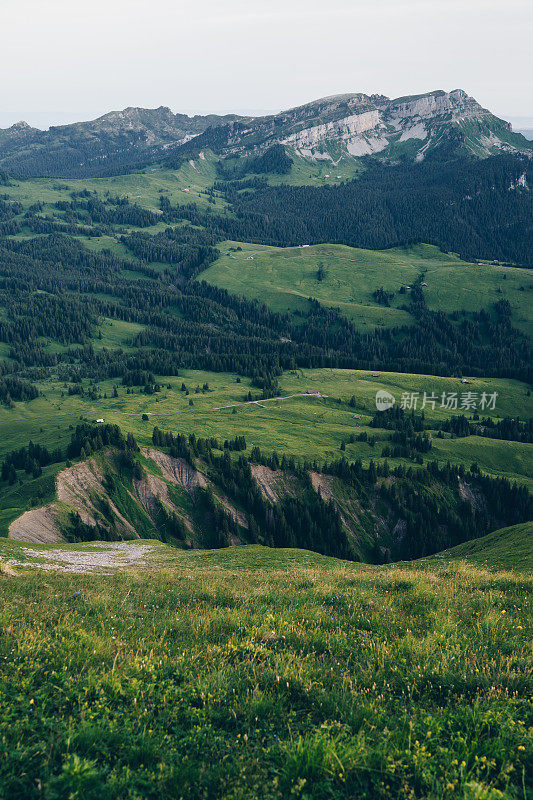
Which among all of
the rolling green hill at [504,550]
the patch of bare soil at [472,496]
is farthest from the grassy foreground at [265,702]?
the patch of bare soil at [472,496]

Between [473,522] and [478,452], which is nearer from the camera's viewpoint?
[473,522]

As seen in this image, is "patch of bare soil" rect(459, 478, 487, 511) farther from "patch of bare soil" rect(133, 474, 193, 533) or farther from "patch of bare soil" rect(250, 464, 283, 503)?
"patch of bare soil" rect(133, 474, 193, 533)

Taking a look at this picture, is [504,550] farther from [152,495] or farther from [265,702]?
→ [152,495]

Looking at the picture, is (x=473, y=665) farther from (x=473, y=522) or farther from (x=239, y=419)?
(x=239, y=419)

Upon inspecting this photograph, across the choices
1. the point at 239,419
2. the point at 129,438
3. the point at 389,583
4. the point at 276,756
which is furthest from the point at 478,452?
the point at 276,756

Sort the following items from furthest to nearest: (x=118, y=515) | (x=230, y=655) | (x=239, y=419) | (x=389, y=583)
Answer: (x=239, y=419)
(x=118, y=515)
(x=389, y=583)
(x=230, y=655)

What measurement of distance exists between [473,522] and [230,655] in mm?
161726

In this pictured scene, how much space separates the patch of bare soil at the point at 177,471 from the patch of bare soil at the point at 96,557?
191ft

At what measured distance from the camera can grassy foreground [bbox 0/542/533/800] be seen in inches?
258

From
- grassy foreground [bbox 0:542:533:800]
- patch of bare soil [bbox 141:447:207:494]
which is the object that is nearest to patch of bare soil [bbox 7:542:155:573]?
grassy foreground [bbox 0:542:533:800]

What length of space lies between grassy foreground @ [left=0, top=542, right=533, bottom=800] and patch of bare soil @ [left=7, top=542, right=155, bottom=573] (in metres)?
31.2

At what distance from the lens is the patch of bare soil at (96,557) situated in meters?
41.2

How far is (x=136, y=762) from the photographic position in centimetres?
696

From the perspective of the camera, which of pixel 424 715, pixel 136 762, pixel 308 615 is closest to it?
pixel 136 762
